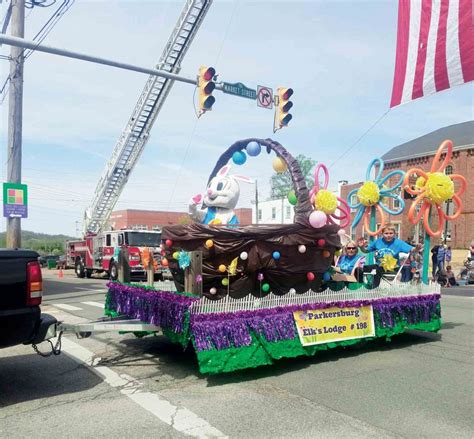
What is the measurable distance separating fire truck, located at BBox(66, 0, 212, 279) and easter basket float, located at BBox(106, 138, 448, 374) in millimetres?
10123

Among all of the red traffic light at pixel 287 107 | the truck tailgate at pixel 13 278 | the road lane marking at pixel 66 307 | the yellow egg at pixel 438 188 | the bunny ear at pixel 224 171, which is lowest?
the road lane marking at pixel 66 307

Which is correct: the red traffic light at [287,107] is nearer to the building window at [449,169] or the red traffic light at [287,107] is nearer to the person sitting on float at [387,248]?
the person sitting on float at [387,248]

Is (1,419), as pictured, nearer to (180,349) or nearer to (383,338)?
(180,349)

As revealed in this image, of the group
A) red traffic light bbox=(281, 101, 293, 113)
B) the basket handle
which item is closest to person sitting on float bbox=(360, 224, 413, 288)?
the basket handle

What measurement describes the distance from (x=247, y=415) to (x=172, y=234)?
2533 millimetres

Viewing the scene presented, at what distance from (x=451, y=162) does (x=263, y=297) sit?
36167 mm

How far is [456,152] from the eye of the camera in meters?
38.5

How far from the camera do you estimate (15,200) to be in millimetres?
12641

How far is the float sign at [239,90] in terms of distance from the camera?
1116cm

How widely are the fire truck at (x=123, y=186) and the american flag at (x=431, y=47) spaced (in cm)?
1092

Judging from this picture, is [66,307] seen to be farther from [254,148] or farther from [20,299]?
[20,299]

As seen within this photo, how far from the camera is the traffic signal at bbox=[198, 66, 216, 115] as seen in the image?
10438 mm

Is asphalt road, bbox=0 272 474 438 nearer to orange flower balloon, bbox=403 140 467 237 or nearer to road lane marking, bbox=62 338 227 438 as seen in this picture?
road lane marking, bbox=62 338 227 438

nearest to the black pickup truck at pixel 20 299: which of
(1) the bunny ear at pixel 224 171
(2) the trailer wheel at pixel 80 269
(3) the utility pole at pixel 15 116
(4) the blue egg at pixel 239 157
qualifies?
(1) the bunny ear at pixel 224 171
